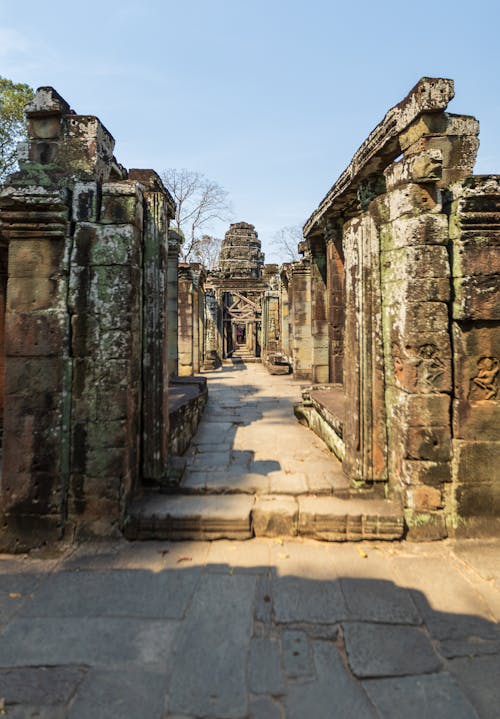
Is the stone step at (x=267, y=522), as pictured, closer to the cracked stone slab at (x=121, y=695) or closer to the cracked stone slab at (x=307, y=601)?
the cracked stone slab at (x=307, y=601)

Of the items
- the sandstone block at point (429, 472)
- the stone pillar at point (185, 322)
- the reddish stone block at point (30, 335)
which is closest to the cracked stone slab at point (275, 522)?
the sandstone block at point (429, 472)

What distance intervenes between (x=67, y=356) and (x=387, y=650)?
291cm

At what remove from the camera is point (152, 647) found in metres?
2.01

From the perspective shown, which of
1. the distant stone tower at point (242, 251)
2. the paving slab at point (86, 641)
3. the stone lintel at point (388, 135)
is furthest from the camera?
the distant stone tower at point (242, 251)

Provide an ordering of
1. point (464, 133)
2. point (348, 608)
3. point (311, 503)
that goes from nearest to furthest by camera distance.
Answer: point (348, 608) → point (311, 503) → point (464, 133)

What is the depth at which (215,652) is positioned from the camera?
1.98 metres

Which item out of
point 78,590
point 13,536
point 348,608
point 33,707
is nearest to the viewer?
point 33,707

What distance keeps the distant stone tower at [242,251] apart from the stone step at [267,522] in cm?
2865

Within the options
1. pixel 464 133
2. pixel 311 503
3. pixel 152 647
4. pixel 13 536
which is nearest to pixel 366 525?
pixel 311 503

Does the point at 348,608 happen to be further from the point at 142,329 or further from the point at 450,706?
the point at 142,329

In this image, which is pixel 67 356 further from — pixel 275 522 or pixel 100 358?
pixel 275 522

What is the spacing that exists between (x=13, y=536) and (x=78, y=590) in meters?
0.94

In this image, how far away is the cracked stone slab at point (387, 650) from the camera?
6.16ft

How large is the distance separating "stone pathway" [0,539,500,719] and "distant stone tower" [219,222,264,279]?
29.1 m
